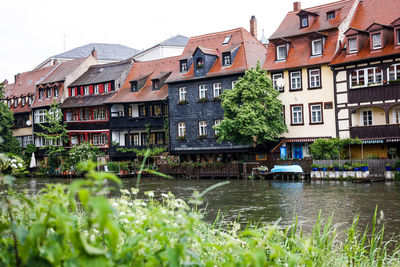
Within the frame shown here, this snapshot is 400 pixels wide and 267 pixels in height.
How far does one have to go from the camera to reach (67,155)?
54.5m

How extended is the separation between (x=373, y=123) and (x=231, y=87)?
12.0m

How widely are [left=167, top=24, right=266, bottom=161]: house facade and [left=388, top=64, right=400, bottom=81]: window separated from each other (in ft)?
37.6

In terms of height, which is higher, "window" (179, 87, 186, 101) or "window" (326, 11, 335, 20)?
"window" (326, 11, 335, 20)

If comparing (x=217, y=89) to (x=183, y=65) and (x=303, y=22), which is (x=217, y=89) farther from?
(x=303, y=22)

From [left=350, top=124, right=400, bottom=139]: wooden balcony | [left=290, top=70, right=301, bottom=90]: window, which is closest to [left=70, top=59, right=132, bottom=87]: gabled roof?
[left=290, top=70, right=301, bottom=90]: window

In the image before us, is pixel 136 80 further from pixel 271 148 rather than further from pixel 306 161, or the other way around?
pixel 306 161

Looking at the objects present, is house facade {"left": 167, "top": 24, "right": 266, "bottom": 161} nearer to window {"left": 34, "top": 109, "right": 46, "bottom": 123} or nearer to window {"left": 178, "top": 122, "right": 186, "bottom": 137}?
window {"left": 178, "top": 122, "right": 186, "bottom": 137}

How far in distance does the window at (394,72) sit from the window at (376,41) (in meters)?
1.71

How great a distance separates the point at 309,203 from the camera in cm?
2083

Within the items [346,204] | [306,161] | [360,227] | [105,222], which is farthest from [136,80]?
[105,222]

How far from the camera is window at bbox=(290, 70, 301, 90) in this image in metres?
37.8

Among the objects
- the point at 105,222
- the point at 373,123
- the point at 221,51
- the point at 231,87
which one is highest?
the point at 221,51

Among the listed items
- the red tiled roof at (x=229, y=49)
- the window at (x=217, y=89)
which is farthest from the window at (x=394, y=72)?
the window at (x=217, y=89)

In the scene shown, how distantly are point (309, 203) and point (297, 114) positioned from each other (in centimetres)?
1799
